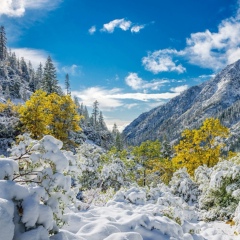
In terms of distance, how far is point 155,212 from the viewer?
7.95 m

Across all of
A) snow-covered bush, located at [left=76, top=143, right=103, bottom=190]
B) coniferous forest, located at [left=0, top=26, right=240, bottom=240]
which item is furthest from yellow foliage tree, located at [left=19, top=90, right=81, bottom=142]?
snow-covered bush, located at [left=76, top=143, right=103, bottom=190]

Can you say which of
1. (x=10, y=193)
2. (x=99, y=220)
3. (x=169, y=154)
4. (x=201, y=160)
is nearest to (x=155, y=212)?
(x=99, y=220)

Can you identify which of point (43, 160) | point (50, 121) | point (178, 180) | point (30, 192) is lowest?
point (178, 180)

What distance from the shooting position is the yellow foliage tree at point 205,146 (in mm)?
23422

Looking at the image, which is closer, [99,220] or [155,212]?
[99,220]

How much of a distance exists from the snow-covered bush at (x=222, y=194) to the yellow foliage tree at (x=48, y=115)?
15174 mm

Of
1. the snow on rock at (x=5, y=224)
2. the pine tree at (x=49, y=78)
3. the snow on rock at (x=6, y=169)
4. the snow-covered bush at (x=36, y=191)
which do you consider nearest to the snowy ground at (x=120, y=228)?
the snow-covered bush at (x=36, y=191)

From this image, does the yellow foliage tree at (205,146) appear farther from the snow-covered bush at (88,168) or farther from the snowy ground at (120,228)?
the snowy ground at (120,228)

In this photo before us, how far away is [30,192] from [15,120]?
2838 centimetres

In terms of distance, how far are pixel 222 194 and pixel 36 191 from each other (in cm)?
1180

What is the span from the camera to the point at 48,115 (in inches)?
981

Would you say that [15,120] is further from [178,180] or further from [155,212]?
[155,212]

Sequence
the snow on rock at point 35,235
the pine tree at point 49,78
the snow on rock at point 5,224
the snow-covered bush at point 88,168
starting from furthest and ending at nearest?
the pine tree at point 49,78 < the snow-covered bush at point 88,168 < the snow on rock at point 35,235 < the snow on rock at point 5,224

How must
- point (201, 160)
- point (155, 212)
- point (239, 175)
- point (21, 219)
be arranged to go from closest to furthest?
point (21, 219)
point (155, 212)
point (239, 175)
point (201, 160)
